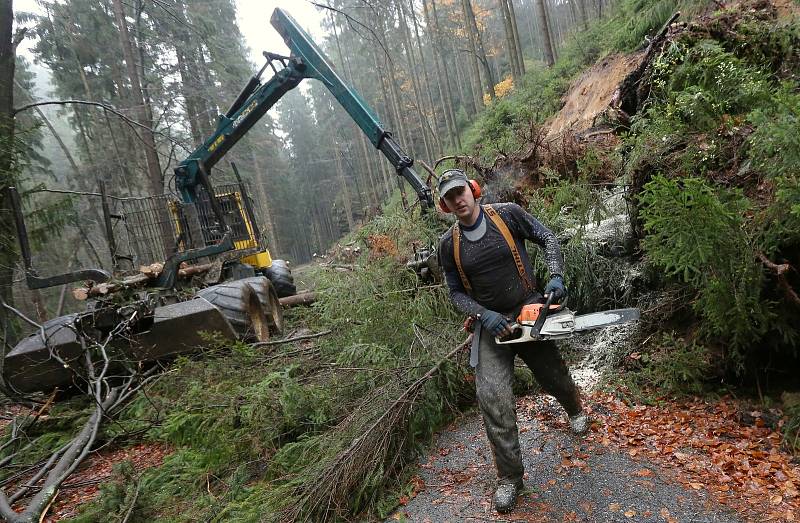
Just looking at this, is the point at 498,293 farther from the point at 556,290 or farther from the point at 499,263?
the point at 556,290

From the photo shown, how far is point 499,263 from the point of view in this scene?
9.21ft

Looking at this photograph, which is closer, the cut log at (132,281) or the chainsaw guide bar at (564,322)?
the chainsaw guide bar at (564,322)

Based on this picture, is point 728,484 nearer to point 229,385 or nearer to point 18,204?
point 229,385

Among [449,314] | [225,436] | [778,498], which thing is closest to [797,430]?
[778,498]

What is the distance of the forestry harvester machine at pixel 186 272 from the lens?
16.2 ft

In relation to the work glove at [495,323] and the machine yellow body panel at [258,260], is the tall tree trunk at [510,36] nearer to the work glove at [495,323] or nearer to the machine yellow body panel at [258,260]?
the machine yellow body panel at [258,260]

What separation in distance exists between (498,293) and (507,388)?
60cm

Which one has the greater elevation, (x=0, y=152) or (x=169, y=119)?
(x=169, y=119)

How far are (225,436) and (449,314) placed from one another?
2361 mm

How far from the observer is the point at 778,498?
7.22ft

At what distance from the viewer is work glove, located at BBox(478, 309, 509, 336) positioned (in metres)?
2.60

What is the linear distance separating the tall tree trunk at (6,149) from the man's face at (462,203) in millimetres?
6979

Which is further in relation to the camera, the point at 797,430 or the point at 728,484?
the point at 797,430

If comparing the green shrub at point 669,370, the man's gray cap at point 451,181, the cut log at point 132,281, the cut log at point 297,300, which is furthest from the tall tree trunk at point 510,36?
the man's gray cap at point 451,181
